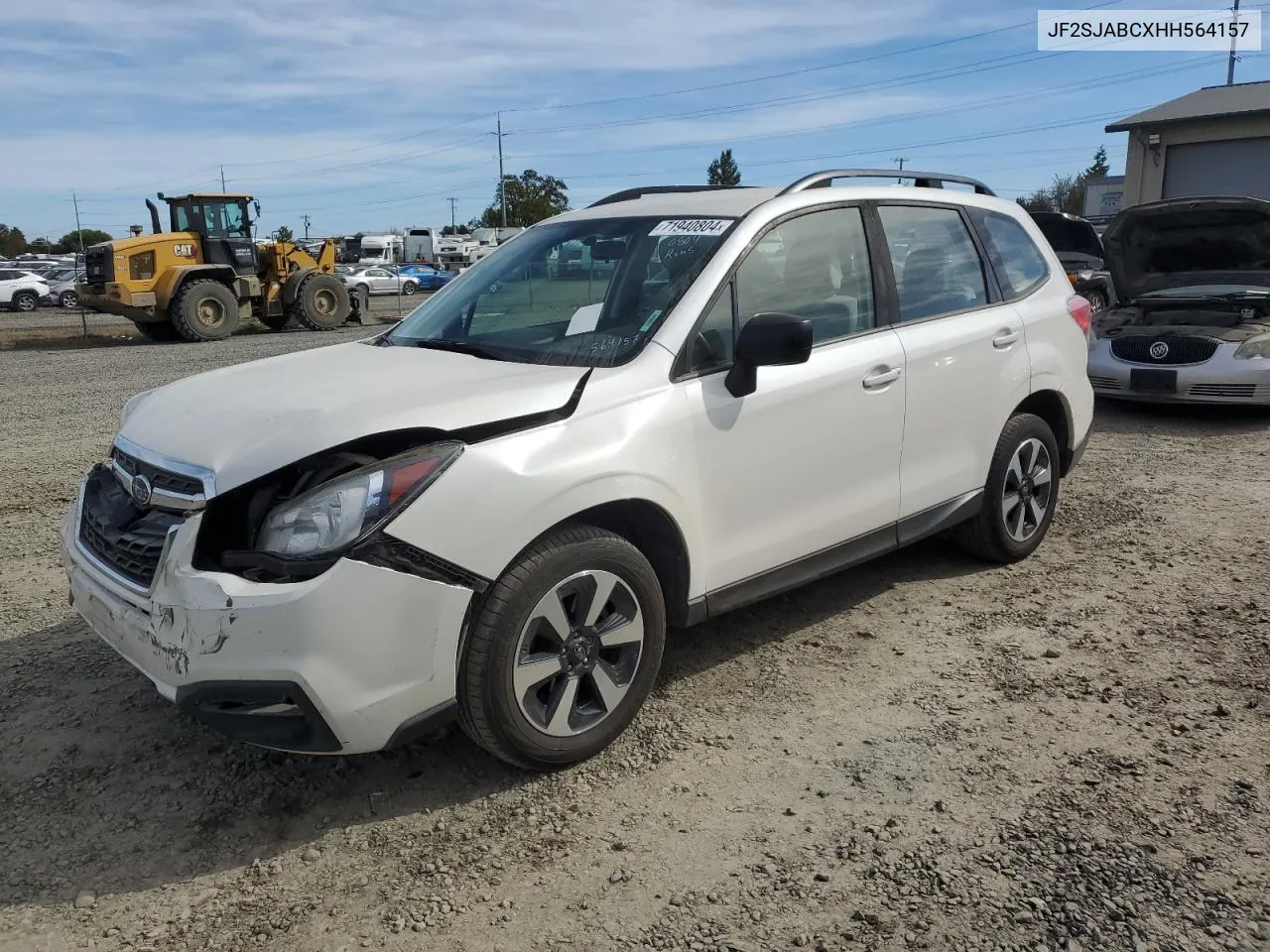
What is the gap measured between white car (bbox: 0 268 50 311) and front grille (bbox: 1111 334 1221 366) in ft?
110

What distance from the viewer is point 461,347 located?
12.5 feet

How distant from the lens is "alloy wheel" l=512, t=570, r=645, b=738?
299 centimetres

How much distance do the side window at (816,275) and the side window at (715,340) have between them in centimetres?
7

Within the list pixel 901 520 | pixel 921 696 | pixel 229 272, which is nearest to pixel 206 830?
pixel 921 696

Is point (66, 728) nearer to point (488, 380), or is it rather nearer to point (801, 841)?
point (488, 380)

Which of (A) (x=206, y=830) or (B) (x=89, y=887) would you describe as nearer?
(B) (x=89, y=887)

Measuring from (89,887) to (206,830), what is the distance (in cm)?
33

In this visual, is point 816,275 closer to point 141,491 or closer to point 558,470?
point 558,470

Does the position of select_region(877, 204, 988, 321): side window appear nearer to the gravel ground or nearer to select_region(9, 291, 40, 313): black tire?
the gravel ground

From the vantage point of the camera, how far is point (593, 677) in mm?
3178

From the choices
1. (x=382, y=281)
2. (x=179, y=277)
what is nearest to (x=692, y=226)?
(x=179, y=277)

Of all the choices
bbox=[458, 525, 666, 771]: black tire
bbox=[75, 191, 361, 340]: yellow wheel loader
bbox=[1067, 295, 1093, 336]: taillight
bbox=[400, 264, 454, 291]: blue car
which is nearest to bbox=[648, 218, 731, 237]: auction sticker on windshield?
bbox=[458, 525, 666, 771]: black tire

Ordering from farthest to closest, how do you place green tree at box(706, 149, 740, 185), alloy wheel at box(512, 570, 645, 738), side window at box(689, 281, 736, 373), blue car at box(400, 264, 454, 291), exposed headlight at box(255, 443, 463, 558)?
1. green tree at box(706, 149, 740, 185)
2. blue car at box(400, 264, 454, 291)
3. side window at box(689, 281, 736, 373)
4. alloy wheel at box(512, 570, 645, 738)
5. exposed headlight at box(255, 443, 463, 558)

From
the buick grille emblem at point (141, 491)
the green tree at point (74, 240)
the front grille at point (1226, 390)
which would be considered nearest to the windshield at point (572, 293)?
the buick grille emblem at point (141, 491)
